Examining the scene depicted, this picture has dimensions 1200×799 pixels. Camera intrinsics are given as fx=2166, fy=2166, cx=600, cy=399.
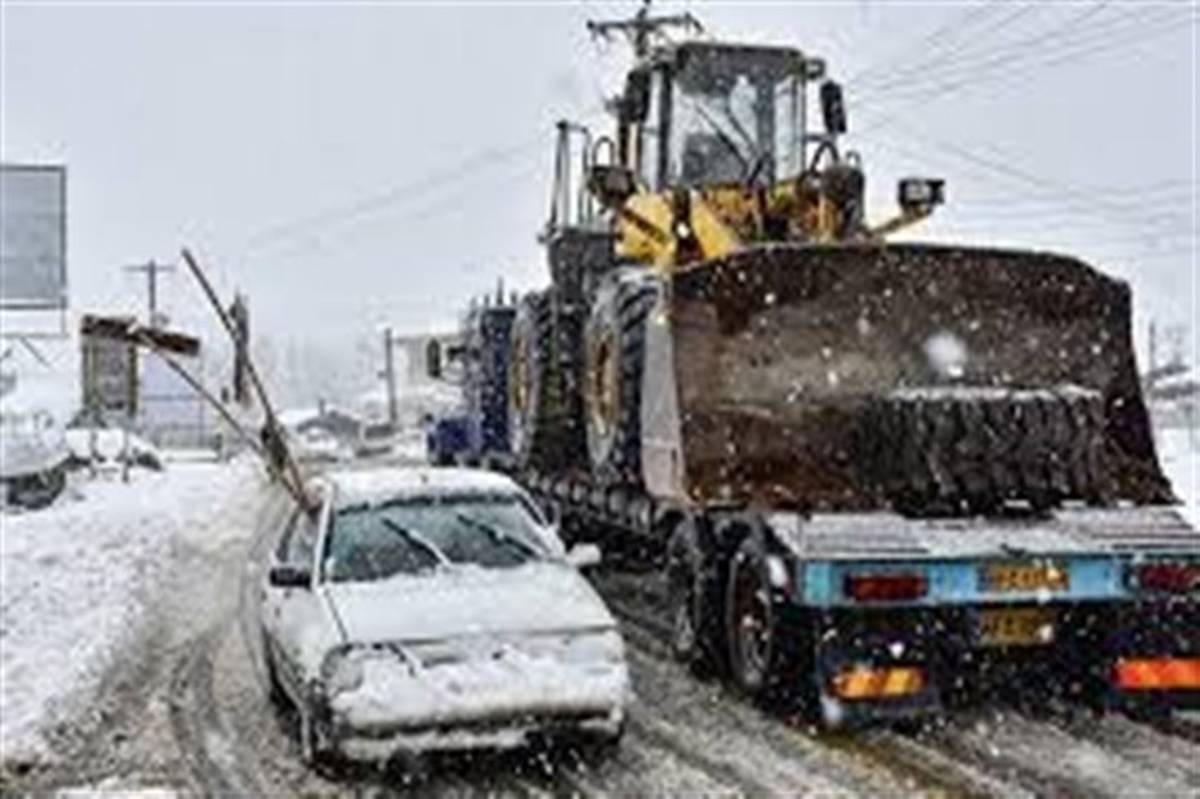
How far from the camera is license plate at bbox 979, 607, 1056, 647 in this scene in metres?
11.4

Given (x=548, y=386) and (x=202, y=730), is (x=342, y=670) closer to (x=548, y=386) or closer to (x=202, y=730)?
(x=202, y=730)

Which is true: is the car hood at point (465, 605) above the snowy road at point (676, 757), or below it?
above

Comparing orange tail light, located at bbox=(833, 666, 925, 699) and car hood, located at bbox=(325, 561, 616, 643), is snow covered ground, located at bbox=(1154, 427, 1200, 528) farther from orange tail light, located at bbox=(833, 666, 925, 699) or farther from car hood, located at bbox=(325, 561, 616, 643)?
car hood, located at bbox=(325, 561, 616, 643)

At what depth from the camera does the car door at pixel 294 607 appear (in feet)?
35.7

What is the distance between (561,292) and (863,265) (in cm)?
579

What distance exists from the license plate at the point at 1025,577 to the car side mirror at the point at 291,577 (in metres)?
3.56

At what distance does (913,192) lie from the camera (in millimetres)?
16453

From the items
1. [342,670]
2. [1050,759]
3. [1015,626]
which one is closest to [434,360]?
[1015,626]

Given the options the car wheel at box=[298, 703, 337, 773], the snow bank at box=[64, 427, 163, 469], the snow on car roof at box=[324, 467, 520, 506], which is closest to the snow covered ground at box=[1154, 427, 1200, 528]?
the snow on car roof at box=[324, 467, 520, 506]

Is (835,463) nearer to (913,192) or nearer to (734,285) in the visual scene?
(734,285)

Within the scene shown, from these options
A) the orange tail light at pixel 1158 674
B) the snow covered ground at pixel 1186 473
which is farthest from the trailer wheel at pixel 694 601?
the snow covered ground at pixel 1186 473

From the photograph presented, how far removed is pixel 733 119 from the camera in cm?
1708

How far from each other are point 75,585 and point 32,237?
1358 inches

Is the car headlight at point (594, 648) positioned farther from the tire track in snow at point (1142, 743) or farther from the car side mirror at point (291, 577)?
the tire track in snow at point (1142, 743)
